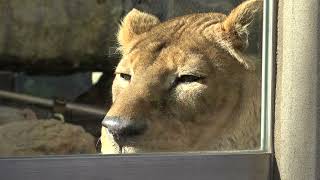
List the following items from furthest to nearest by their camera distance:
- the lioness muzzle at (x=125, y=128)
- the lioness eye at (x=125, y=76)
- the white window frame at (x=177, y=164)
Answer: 1. the lioness eye at (x=125, y=76)
2. the lioness muzzle at (x=125, y=128)
3. the white window frame at (x=177, y=164)

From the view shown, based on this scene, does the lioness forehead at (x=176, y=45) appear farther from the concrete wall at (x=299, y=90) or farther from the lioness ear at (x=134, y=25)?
the concrete wall at (x=299, y=90)

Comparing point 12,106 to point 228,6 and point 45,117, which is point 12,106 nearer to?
point 45,117

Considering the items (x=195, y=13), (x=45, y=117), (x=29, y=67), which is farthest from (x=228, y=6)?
(x=29, y=67)

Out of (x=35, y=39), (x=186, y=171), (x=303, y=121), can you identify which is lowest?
(x=186, y=171)

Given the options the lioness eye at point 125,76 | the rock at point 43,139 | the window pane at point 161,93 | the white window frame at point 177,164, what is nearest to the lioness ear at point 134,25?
the window pane at point 161,93

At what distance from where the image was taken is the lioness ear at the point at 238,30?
9.48 feet

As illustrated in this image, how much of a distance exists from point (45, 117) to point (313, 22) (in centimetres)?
120

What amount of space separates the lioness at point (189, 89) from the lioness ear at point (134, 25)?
3cm

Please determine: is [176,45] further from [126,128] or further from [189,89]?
[126,128]

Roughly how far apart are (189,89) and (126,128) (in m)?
0.33

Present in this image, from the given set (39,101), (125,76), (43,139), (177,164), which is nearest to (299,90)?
(177,164)

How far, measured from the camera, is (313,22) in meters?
2.52

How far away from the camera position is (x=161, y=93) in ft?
9.44

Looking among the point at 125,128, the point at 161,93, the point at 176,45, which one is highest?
the point at 176,45
